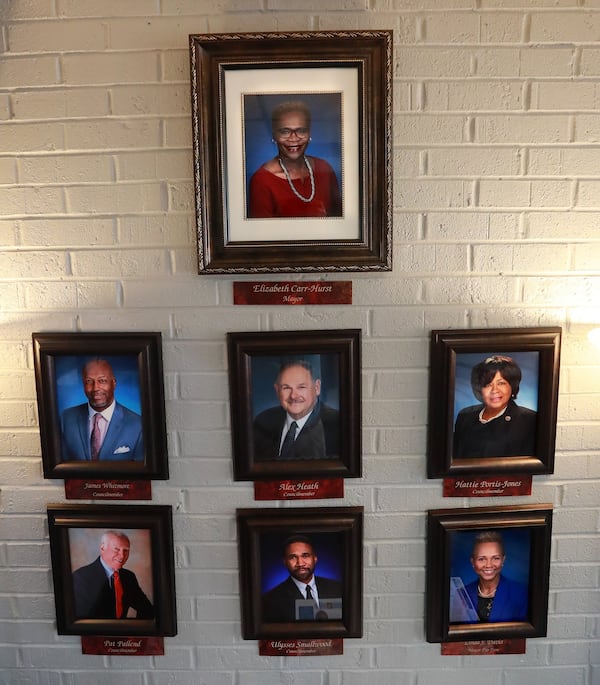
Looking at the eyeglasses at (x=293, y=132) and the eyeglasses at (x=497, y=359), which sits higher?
the eyeglasses at (x=293, y=132)

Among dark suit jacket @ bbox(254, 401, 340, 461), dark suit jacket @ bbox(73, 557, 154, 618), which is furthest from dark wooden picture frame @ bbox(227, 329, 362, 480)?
dark suit jacket @ bbox(73, 557, 154, 618)

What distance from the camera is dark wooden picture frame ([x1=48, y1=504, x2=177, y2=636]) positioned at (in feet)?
5.05

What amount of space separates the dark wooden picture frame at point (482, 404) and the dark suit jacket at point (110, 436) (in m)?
0.79

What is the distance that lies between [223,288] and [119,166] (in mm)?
405

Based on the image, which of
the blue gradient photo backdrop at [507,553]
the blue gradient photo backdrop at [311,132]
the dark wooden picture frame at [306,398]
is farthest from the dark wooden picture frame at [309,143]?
the blue gradient photo backdrop at [507,553]

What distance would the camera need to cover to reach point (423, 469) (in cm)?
153

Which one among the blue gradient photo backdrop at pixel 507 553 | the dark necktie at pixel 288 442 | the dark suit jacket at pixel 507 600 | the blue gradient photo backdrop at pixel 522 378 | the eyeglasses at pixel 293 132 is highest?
the eyeglasses at pixel 293 132

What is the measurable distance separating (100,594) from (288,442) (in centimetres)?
71

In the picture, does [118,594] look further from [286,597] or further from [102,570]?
[286,597]

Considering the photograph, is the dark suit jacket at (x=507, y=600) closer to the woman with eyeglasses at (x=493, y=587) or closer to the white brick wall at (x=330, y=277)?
the woman with eyeglasses at (x=493, y=587)

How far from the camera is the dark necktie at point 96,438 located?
4.90ft

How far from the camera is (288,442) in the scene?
150 centimetres

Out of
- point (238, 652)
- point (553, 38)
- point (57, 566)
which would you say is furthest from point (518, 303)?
point (57, 566)

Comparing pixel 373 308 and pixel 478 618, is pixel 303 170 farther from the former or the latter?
pixel 478 618
